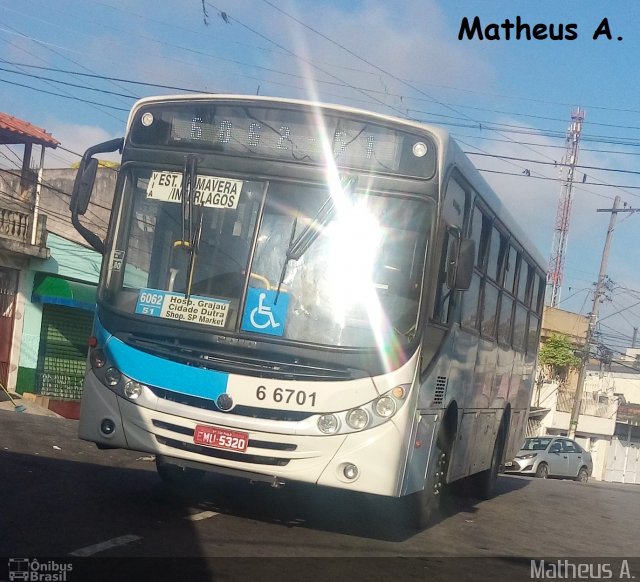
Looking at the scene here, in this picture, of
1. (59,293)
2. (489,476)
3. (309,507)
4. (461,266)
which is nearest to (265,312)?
(461,266)

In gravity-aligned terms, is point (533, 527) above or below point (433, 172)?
below

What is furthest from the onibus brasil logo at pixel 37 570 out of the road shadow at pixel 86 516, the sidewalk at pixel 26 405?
the sidewalk at pixel 26 405

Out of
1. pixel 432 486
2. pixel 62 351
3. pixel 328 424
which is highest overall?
pixel 328 424

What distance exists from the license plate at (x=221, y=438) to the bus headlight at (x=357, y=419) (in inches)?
31.0

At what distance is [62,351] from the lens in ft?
85.8

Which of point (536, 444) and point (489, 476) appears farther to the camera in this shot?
point (536, 444)

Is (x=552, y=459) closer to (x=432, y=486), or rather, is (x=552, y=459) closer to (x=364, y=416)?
(x=432, y=486)

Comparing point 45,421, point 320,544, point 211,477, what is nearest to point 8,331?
point 45,421

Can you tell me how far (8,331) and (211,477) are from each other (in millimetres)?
15513

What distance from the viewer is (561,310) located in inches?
1977

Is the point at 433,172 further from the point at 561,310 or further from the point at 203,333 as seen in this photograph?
the point at 561,310

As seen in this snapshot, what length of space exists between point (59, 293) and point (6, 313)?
141 cm

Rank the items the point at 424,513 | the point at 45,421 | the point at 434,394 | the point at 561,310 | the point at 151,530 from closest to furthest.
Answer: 1. the point at 151,530
2. the point at 434,394
3. the point at 424,513
4. the point at 45,421
5. the point at 561,310

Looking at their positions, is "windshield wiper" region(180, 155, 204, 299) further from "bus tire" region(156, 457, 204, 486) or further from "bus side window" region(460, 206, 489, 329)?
"bus side window" region(460, 206, 489, 329)
